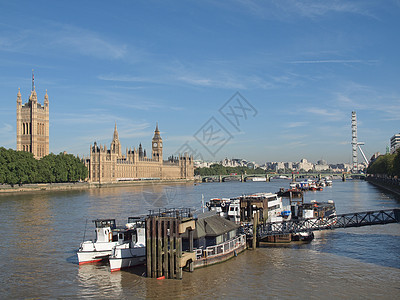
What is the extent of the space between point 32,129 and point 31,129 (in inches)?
38.2

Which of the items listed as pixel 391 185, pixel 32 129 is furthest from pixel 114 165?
pixel 391 185

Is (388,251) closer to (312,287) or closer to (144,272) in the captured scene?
(312,287)

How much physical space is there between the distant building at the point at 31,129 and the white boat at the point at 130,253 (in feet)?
429

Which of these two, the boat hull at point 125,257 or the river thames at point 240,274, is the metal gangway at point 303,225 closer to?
the river thames at point 240,274

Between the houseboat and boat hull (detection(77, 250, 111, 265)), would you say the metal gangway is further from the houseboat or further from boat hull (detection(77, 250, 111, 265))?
boat hull (detection(77, 250, 111, 265))

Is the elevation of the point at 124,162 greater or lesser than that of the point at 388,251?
greater

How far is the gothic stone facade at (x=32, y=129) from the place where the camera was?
149250 millimetres

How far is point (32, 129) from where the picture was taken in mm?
148875

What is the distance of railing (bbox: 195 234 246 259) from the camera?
1014 inches

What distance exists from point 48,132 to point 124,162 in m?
34.1

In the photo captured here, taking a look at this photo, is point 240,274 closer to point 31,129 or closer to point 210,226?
point 210,226

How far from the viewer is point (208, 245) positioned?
87.4 ft

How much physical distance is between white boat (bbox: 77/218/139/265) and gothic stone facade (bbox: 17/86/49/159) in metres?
129

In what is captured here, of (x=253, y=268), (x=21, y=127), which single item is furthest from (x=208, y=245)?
(x=21, y=127)
